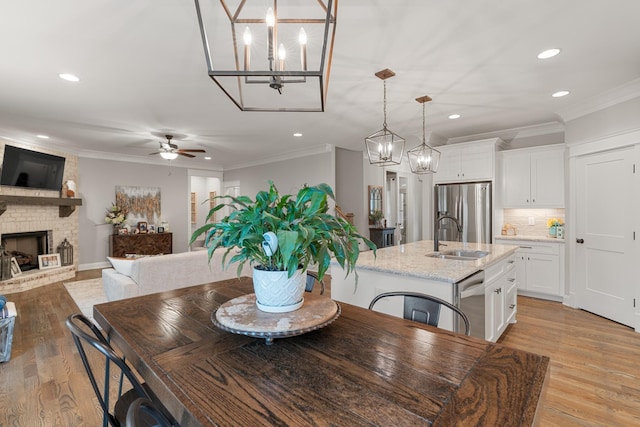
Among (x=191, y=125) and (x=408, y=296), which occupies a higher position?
(x=191, y=125)

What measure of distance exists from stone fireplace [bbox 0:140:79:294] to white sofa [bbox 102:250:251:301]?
2725mm

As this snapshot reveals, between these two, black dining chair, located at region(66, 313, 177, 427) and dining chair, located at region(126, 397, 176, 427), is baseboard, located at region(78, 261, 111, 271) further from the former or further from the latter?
dining chair, located at region(126, 397, 176, 427)

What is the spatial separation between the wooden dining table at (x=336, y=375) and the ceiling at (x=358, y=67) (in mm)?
1933

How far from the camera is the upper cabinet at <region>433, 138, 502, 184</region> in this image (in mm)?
4750

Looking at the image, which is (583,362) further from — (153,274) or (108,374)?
(153,274)

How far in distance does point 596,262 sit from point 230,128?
17.1ft

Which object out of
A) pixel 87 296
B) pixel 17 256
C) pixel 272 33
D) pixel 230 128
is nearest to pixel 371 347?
pixel 272 33

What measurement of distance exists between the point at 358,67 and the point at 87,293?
4971mm

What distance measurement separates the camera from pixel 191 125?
4664mm

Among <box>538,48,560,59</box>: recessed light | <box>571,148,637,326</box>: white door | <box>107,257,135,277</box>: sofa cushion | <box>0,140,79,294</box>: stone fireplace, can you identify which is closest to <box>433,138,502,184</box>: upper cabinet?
<box>571,148,637,326</box>: white door

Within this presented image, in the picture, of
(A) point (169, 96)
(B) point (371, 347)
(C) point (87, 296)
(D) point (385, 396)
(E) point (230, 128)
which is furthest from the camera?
(E) point (230, 128)

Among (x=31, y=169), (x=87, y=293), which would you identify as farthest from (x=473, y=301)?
(x=31, y=169)

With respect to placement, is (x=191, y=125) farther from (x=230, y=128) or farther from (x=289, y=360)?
(x=289, y=360)

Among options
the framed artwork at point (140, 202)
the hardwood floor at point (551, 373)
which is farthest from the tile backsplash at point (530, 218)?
the framed artwork at point (140, 202)
